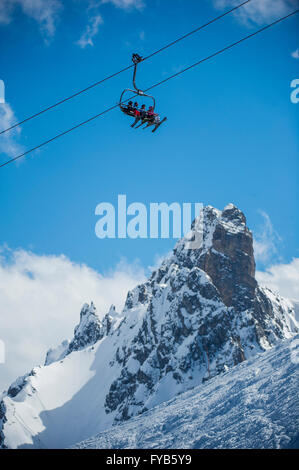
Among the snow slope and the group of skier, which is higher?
the group of skier

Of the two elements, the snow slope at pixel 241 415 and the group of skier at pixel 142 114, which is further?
the snow slope at pixel 241 415

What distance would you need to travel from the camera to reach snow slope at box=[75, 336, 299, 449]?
46219 mm

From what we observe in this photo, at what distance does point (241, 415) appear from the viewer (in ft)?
183

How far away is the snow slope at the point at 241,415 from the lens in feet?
152

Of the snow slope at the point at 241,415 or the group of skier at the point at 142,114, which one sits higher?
the group of skier at the point at 142,114

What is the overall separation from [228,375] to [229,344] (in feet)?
307

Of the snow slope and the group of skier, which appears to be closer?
the group of skier

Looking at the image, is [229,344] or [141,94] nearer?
[141,94]

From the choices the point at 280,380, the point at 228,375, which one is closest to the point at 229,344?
the point at 228,375
